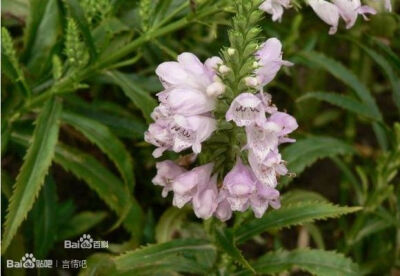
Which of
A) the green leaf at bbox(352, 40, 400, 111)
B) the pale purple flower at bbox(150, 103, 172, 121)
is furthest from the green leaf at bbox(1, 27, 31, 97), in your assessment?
the green leaf at bbox(352, 40, 400, 111)

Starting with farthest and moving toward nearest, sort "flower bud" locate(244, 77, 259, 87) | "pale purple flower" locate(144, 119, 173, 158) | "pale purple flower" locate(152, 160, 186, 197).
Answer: "pale purple flower" locate(152, 160, 186, 197), "pale purple flower" locate(144, 119, 173, 158), "flower bud" locate(244, 77, 259, 87)

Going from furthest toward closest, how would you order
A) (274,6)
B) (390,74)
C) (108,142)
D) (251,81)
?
1. (390,74)
2. (108,142)
3. (274,6)
4. (251,81)

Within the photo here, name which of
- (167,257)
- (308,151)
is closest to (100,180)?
(167,257)

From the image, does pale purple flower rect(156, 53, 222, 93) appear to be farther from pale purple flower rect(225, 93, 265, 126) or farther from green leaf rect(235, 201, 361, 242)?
green leaf rect(235, 201, 361, 242)

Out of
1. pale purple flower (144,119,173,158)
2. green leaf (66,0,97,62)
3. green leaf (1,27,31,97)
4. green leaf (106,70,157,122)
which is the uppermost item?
green leaf (66,0,97,62)

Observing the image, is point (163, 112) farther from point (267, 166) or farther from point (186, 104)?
point (267, 166)

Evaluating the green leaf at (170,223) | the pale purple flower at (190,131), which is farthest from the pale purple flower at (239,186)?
the green leaf at (170,223)
